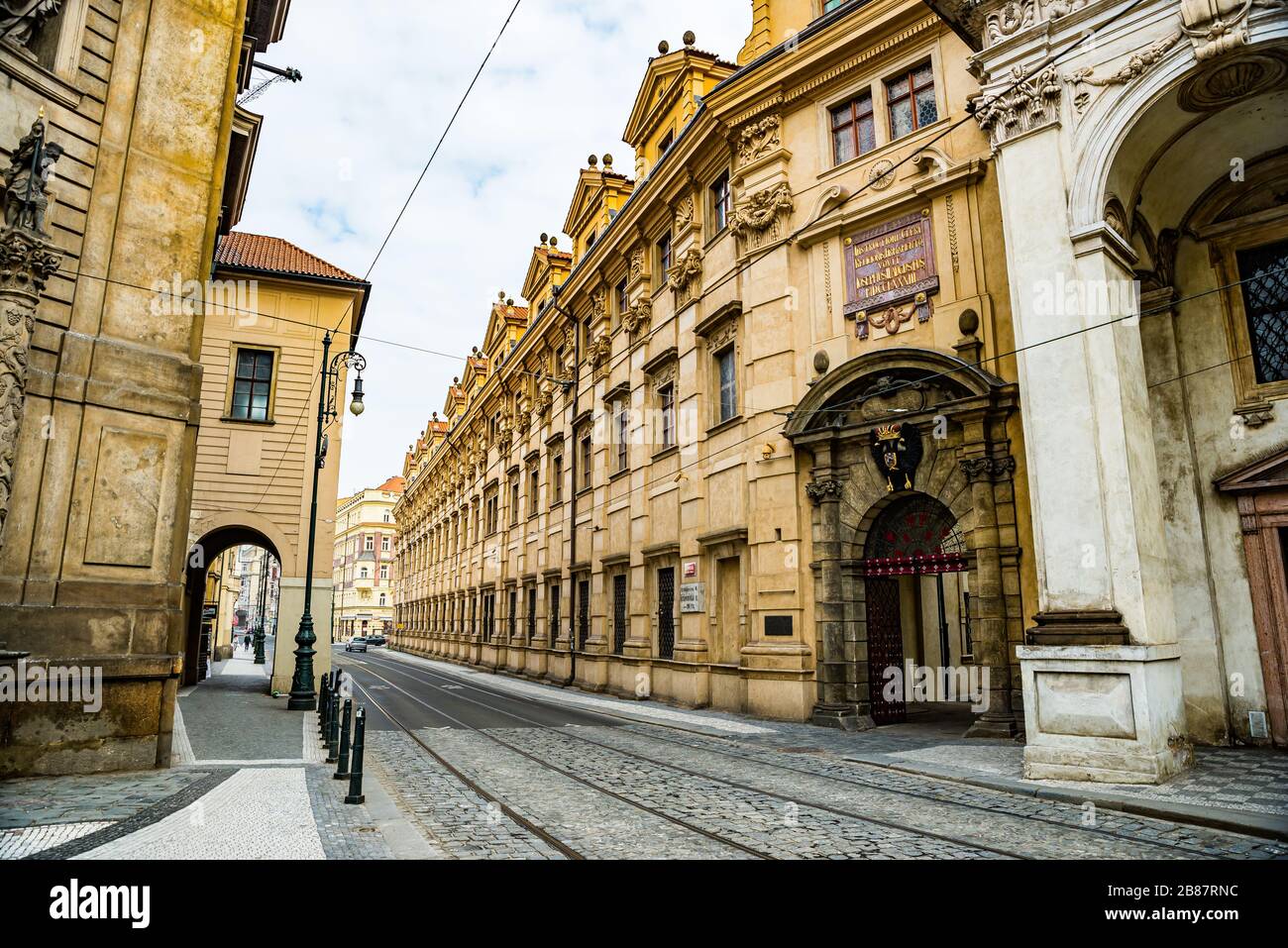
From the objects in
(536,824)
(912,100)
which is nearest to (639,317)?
(912,100)

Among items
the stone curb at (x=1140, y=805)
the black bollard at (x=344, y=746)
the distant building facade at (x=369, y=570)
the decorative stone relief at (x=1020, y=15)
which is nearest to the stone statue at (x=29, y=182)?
the black bollard at (x=344, y=746)

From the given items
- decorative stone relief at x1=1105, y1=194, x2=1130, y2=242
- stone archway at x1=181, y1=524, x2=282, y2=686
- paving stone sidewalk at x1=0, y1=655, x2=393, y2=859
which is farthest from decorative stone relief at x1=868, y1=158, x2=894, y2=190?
stone archway at x1=181, y1=524, x2=282, y2=686

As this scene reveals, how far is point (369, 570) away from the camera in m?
96.1

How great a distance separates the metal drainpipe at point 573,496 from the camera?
89.6 feet

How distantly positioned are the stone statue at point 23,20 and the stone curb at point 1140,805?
14421mm

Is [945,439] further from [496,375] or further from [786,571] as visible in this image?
[496,375]

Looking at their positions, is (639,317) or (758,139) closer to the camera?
(758,139)

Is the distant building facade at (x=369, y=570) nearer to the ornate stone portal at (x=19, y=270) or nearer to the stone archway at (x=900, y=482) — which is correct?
the stone archway at (x=900, y=482)

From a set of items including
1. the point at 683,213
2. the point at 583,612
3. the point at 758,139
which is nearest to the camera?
the point at 758,139

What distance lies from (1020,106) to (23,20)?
43.0 ft

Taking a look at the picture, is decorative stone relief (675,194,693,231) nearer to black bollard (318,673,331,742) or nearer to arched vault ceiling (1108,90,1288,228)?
arched vault ceiling (1108,90,1288,228)

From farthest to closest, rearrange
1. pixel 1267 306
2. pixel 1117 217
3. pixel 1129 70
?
pixel 1267 306 < pixel 1117 217 < pixel 1129 70

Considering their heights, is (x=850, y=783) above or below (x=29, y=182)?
below

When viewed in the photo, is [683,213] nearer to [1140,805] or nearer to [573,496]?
[573,496]
